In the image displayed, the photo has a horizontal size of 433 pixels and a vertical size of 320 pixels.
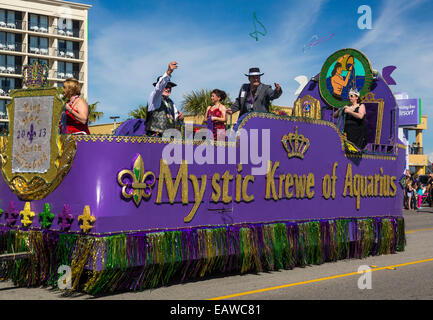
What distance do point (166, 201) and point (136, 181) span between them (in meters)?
0.53

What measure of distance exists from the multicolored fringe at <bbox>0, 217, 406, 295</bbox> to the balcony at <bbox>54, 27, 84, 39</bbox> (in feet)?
206

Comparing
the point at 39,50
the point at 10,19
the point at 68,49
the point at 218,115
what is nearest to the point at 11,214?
the point at 218,115

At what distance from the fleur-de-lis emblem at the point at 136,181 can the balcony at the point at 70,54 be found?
6347cm

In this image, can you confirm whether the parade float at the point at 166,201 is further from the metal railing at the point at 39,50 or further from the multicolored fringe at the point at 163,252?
the metal railing at the point at 39,50

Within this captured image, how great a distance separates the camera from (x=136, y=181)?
673 cm

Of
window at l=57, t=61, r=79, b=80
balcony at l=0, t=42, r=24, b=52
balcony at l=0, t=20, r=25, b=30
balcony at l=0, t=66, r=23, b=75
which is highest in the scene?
balcony at l=0, t=20, r=25, b=30

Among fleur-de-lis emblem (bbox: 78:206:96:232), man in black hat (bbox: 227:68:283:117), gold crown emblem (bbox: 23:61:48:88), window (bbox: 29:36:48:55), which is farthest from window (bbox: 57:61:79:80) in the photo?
fleur-de-lis emblem (bbox: 78:206:96:232)

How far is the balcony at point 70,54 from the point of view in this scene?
2640 inches

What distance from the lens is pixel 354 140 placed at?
→ 403 inches

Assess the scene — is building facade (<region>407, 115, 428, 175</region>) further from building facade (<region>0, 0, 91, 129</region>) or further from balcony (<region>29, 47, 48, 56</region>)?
balcony (<region>29, 47, 48, 56</region>)

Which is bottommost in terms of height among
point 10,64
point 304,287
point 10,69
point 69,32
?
point 304,287

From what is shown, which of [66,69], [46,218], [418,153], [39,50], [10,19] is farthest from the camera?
[66,69]

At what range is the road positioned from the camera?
6.61 m

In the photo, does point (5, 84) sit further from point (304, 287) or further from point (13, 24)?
point (304, 287)
